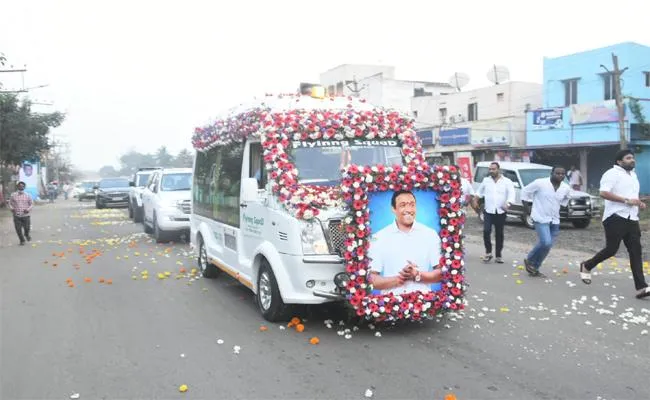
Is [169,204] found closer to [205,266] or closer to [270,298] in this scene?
[205,266]

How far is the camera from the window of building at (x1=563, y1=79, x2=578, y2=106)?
96.8 ft

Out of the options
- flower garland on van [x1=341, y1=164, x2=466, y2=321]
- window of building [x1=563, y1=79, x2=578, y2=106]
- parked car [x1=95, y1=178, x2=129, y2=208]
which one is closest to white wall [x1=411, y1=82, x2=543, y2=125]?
window of building [x1=563, y1=79, x2=578, y2=106]

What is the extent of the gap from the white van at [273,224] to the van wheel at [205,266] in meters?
0.16

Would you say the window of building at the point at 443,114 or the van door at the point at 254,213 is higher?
the window of building at the point at 443,114

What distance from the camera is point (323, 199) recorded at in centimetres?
593

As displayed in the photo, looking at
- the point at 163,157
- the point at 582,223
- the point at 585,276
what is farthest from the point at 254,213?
the point at 163,157

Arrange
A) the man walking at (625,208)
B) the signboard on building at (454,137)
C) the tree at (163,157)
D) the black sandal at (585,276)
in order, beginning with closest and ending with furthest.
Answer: the man walking at (625,208), the black sandal at (585,276), the signboard on building at (454,137), the tree at (163,157)

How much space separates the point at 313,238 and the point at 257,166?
58.5 inches

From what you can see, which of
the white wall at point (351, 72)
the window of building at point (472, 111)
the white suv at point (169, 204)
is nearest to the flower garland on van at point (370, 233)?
the white suv at point (169, 204)

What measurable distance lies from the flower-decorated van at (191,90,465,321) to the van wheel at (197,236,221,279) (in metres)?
1.92

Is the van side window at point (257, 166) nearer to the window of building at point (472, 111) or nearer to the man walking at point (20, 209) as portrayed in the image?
the man walking at point (20, 209)

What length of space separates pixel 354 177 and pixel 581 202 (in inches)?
519

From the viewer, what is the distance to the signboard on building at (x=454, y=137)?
116 feet

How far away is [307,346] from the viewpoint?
5574mm
